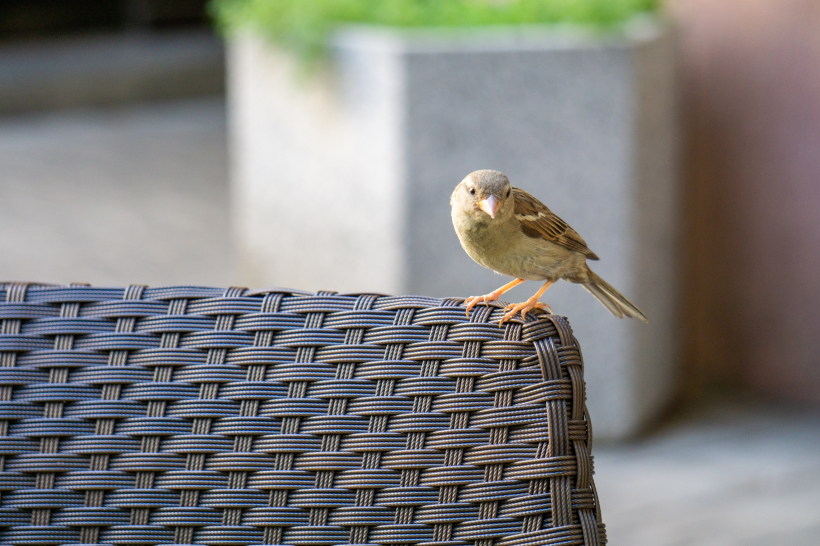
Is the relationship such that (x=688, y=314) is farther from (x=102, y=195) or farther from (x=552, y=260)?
(x=102, y=195)

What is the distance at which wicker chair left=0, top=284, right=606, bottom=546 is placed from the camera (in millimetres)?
1093

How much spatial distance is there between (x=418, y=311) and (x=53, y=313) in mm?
496

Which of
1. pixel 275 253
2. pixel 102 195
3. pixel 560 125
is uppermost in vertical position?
pixel 560 125

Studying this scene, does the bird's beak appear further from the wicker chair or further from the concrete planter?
the concrete planter

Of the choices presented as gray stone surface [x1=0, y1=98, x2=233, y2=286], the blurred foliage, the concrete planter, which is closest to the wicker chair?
the concrete planter

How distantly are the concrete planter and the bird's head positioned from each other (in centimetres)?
198

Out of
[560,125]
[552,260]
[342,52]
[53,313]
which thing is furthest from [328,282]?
[53,313]

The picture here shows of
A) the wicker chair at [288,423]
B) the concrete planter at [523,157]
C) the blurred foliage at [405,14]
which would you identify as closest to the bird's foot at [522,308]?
the wicker chair at [288,423]

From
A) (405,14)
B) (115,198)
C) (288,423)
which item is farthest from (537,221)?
(115,198)

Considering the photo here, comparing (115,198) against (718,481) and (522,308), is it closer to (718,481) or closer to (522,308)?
(718,481)

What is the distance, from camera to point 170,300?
1215mm

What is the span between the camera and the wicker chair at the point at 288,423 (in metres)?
1.09

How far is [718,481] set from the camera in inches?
134

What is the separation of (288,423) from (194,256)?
491cm
